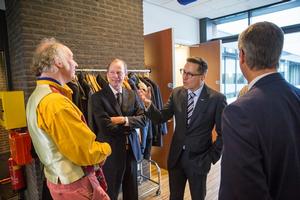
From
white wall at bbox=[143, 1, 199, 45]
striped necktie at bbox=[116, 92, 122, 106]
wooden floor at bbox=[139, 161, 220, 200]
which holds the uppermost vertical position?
white wall at bbox=[143, 1, 199, 45]

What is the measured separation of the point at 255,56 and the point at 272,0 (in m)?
4.37

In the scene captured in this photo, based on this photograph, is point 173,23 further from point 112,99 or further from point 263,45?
point 263,45

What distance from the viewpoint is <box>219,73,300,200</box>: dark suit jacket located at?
818mm

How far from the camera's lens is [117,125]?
195cm

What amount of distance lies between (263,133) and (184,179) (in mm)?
1188

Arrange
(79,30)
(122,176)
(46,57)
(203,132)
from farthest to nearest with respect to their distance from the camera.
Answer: (79,30)
(122,176)
(203,132)
(46,57)

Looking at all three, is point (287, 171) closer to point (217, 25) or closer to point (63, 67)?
→ point (63, 67)

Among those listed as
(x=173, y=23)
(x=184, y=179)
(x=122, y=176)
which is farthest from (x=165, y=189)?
(x=173, y=23)


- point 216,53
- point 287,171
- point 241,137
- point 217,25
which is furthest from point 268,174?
point 217,25

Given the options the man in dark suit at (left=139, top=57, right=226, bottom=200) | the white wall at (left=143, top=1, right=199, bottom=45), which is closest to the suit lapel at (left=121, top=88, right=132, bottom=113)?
the man in dark suit at (left=139, top=57, right=226, bottom=200)

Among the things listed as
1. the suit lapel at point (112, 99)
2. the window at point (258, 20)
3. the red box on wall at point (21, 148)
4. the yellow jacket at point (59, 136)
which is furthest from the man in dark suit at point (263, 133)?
the window at point (258, 20)

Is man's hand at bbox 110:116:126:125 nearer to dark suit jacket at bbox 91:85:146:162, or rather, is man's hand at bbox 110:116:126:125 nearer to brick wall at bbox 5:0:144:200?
dark suit jacket at bbox 91:85:146:162

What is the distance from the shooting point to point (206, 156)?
1.72 meters

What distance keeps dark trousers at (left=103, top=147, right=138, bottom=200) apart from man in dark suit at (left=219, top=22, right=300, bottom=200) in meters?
1.28
